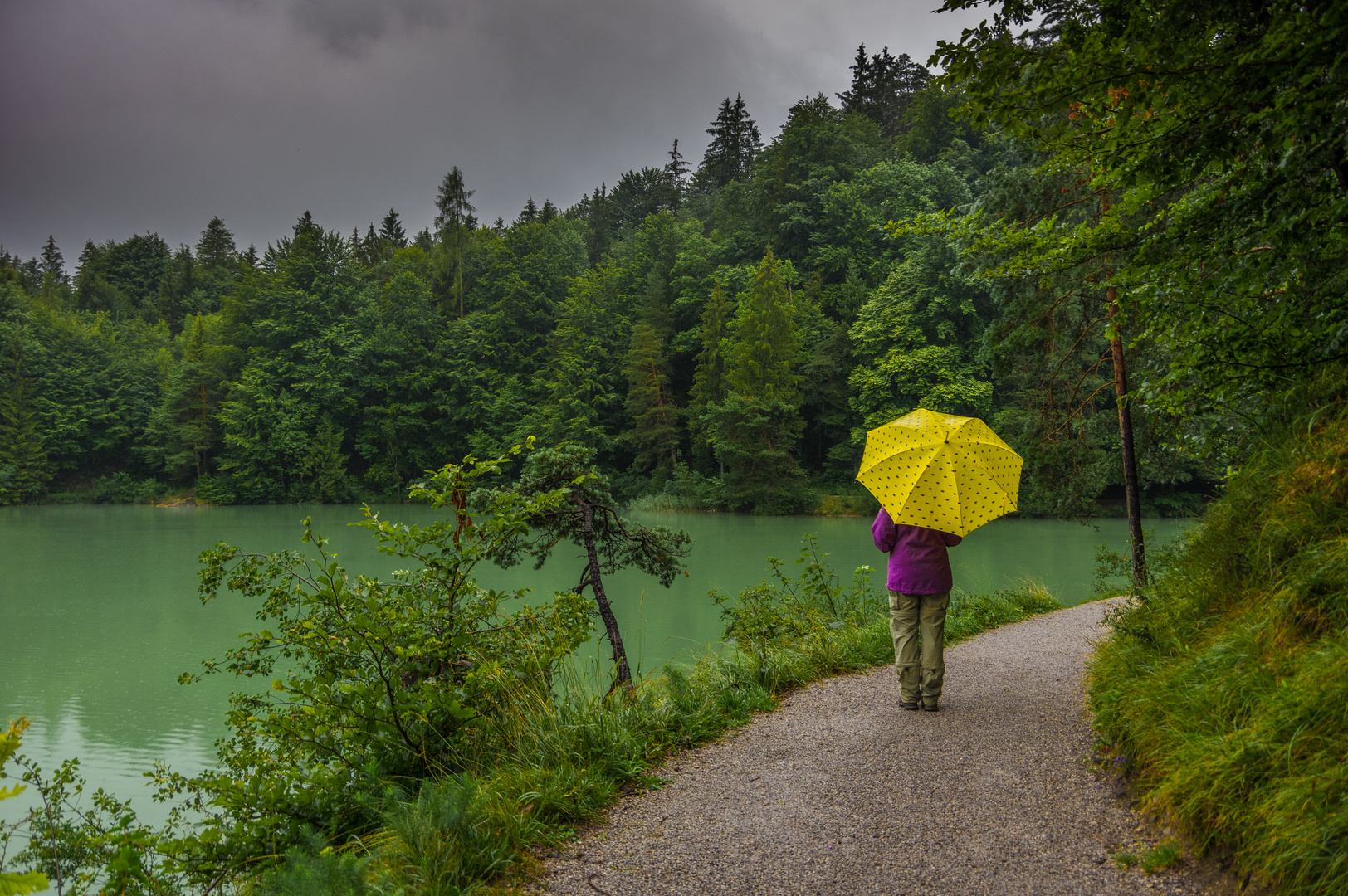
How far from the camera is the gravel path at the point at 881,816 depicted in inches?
101

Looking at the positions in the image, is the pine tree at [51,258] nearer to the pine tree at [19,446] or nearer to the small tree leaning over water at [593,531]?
the pine tree at [19,446]

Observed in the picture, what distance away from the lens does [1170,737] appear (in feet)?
9.45

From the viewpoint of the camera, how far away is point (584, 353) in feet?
121

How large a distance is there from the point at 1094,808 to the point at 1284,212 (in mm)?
2396

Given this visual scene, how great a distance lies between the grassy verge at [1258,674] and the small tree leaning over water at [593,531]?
10.5 ft

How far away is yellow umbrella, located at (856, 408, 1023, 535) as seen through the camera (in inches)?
159

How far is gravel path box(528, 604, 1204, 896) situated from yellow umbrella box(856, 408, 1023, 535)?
1096 millimetres

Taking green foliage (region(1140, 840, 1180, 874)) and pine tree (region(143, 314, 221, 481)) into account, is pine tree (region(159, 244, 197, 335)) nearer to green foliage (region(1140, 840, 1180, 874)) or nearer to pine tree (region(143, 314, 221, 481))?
pine tree (region(143, 314, 221, 481))

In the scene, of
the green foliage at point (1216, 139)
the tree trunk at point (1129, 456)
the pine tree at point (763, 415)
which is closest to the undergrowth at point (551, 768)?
the green foliage at point (1216, 139)

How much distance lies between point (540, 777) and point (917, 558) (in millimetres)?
2340

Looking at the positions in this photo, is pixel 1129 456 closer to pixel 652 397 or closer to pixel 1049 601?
pixel 1049 601

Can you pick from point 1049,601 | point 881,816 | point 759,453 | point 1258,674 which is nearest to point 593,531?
point 881,816

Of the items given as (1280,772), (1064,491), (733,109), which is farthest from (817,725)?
(733,109)

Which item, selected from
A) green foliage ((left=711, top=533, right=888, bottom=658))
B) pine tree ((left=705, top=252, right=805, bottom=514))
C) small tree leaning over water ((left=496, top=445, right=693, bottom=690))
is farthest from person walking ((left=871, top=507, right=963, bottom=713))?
pine tree ((left=705, top=252, right=805, bottom=514))
